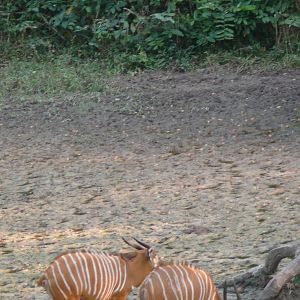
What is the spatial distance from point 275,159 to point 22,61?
17.0 feet

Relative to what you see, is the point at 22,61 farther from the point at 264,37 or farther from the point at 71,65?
the point at 264,37

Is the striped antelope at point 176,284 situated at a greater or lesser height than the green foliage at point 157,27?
greater

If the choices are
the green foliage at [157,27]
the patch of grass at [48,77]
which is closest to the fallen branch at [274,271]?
the patch of grass at [48,77]

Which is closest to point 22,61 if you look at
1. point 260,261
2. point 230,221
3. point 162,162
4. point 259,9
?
point 259,9

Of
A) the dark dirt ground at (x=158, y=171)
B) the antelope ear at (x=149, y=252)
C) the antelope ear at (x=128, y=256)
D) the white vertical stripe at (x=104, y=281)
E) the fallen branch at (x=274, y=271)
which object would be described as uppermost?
the antelope ear at (x=149, y=252)

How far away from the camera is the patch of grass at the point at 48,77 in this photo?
10.0 m

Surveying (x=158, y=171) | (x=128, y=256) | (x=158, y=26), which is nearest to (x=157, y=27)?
(x=158, y=26)

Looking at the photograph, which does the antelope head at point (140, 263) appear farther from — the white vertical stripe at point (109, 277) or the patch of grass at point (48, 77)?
the patch of grass at point (48, 77)

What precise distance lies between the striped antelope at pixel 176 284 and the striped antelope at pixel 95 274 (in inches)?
8.3

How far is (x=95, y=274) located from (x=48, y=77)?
6772mm

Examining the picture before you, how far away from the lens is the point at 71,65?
1131 cm

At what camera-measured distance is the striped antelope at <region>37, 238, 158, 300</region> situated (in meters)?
4.00

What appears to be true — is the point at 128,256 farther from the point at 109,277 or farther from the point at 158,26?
the point at 158,26

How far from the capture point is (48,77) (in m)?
10.6
